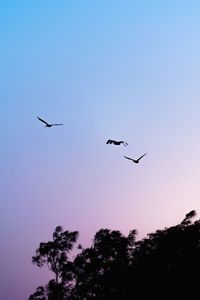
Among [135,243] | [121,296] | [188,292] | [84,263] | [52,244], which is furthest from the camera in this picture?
[52,244]

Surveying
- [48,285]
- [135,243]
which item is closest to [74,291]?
[48,285]

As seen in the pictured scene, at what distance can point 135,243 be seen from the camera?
192 feet

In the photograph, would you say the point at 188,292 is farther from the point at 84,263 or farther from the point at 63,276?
the point at 63,276

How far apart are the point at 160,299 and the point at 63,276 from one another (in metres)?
26.8

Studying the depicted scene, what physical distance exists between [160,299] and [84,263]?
2302 centimetres

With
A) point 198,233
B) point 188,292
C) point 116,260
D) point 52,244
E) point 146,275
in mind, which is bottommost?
point 188,292

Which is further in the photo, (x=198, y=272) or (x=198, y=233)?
(x=198, y=233)

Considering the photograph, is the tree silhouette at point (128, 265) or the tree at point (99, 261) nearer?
the tree silhouette at point (128, 265)

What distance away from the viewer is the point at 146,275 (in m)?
44.2

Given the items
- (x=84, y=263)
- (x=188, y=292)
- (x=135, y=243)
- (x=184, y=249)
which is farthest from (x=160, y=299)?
(x=84, y=263)

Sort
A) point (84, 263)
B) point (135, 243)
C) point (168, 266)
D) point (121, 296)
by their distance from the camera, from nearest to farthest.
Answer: point (168, 266) < point (121, 296) < point (135, 243) < point (84, 263)

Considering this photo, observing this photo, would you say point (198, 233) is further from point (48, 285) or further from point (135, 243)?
point (48, 285)

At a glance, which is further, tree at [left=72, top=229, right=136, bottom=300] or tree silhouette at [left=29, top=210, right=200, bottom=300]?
tree at [left=72, top=229, right=136, bottom=300]

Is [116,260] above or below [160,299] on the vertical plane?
above
